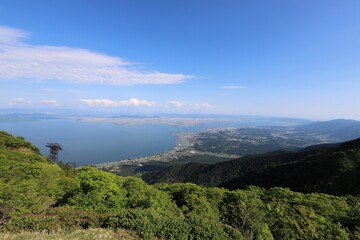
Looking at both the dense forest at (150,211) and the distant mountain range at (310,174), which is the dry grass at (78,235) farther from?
the distant mountain range at (310,174)

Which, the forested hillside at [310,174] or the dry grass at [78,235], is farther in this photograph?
the forested hillside at [310,174]

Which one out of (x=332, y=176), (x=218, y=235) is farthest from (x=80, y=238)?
(x=332, y=176)

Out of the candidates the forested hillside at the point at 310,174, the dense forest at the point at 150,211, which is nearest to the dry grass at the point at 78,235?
the dense forest at the point at 150,211

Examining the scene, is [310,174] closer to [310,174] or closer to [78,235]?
[310,174]

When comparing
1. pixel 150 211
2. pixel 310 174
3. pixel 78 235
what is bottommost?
pixel 310 174

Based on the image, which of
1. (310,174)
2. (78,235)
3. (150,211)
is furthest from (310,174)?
(78,235)
